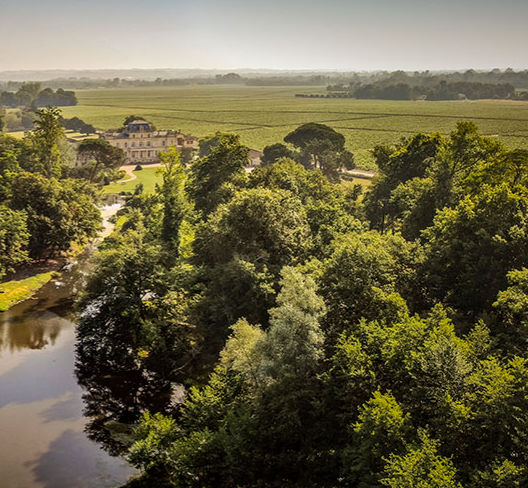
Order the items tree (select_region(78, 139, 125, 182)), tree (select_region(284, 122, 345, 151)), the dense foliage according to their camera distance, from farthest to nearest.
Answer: tree (select_region(284, 122, 345, 151)) → tree (select_region(78, 139, 125, 182)) → the dense foliage

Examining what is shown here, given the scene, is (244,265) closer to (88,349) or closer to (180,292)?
(180,292)

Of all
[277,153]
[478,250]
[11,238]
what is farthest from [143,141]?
[478,250]

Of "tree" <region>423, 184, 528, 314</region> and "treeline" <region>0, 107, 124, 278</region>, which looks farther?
"treeline" <region>0, 107, 124, 278</region>

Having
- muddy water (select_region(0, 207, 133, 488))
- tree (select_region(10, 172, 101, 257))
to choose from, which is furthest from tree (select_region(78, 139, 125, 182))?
muddy water (select_region(0, 207, 133, 488))

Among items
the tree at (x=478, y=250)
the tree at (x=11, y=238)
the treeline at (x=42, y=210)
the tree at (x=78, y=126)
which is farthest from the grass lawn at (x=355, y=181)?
the tree at (x=78, y=126)

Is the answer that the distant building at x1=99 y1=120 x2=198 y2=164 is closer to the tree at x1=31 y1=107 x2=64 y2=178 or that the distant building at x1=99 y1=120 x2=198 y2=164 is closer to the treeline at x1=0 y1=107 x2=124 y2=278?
the treeline at x1=0 y1=107 x2=124 y2=278

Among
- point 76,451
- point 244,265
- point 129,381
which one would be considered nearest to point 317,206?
point 244,265

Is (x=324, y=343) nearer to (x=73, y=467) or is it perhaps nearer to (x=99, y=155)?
(x=73, y=467)
